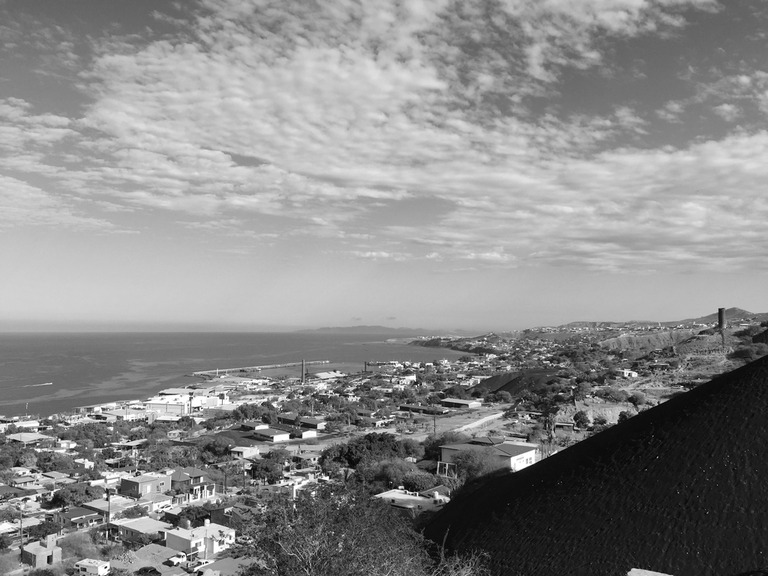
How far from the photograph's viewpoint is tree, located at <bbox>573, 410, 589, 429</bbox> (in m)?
29.9

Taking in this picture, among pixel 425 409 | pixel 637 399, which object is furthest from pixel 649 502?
pixel 425 409

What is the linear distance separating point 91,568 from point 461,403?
35.6 m

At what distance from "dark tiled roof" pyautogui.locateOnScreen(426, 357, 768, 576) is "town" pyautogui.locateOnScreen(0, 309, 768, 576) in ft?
7.00

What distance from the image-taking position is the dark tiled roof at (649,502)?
7.51 meters

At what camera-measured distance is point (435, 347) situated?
174875 millimetres

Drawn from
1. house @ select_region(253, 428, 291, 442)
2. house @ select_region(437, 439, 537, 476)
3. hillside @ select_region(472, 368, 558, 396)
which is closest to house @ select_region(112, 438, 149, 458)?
house @ select_region(253, 428, 291, 442)

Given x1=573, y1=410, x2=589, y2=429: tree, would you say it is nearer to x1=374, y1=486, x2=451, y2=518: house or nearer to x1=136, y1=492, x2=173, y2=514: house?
x1=374, y1=486, x2=451, y2=518: house

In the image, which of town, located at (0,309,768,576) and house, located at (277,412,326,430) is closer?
town, located at (0,309,768,576)

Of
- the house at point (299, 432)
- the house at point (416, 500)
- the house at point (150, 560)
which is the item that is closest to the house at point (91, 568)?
the house at point (150, 560)

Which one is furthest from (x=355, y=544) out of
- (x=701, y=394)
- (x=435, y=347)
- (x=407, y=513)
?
(x=435, y=347)

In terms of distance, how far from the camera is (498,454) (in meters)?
22.2

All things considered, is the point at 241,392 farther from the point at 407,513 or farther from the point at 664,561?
the point at 664,561

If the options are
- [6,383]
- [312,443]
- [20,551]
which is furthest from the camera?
[6,383]

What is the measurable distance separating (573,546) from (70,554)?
1341cm
